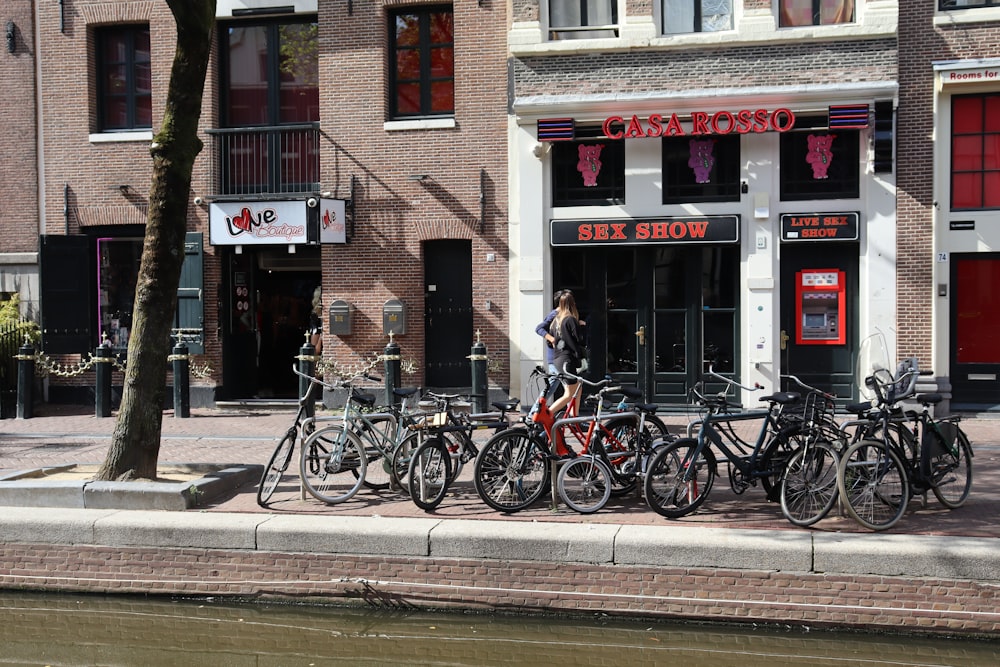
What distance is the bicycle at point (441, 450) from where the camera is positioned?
8523mm

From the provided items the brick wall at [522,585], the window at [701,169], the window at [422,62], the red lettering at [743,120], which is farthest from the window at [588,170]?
the brick wall at [522,585]

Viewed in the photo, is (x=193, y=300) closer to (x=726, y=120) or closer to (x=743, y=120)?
(x=726, y=120)

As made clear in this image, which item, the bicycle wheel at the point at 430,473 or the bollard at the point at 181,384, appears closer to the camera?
the bicycle wheel at the point at 430,473

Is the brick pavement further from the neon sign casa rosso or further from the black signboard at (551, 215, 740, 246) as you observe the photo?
the neon sign casa rosso

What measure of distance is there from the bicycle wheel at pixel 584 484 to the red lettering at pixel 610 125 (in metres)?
7.95

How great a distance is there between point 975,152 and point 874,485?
921 cm

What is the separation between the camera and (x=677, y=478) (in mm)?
8094

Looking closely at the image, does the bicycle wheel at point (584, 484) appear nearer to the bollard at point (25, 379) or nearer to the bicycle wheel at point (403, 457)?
the bicycle wheel at point (403, 457)

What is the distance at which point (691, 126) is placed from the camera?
15062 millimetres

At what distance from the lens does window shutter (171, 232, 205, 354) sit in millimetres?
16984

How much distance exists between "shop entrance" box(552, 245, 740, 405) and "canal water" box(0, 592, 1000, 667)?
8.80 metres

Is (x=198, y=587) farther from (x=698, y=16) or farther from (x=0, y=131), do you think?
(x=0, y=131)

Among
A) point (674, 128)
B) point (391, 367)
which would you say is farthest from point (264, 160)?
point (674, 128)

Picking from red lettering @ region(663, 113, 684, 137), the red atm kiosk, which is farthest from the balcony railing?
the red atm kiosk
